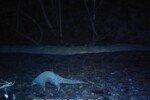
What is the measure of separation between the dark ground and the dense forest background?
6.04 ft

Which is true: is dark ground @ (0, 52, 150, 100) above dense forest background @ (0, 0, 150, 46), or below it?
below

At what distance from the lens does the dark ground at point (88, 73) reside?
6641mm

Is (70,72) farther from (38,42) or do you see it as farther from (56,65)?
(38,42)

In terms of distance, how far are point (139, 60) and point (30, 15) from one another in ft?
20.4

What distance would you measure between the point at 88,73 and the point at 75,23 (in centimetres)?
579

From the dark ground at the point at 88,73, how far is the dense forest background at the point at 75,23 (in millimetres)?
1840

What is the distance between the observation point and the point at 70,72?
8.07 meters

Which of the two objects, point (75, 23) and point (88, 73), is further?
point (75, 23)

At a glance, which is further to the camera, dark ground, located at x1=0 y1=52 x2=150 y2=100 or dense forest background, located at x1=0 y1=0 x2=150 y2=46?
dense forest background, located at x1=0 y1=0 x2=150 y2=46

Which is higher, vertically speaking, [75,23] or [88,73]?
[75,23]

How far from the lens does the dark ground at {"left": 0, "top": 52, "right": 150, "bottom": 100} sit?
6.64 meters

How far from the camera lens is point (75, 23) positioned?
13422 mm

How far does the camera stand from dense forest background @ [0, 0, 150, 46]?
11.4m

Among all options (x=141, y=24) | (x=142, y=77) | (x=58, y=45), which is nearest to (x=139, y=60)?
(x=142, y=77)
